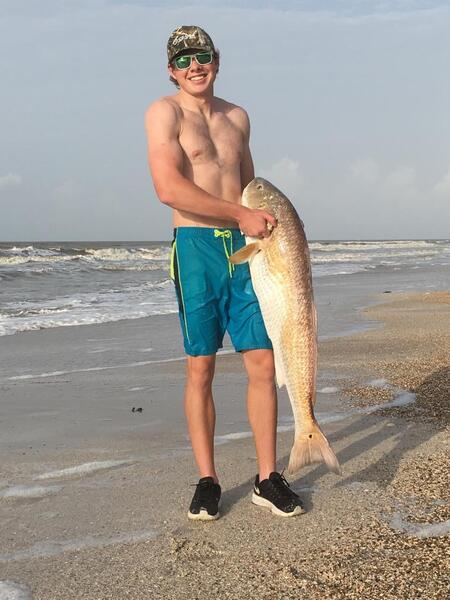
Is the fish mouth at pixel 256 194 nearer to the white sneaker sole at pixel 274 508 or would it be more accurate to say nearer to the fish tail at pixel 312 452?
the fish tail at pixel 312 452

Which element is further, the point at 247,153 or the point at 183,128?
the point at 247,153

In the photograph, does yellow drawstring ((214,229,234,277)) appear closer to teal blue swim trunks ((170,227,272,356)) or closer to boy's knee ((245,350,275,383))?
teal blue swim trunks ((170,227,272,356))

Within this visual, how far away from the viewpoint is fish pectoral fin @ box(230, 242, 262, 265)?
3446 mm

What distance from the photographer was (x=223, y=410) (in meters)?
5.63

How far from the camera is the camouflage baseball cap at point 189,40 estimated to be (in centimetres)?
364

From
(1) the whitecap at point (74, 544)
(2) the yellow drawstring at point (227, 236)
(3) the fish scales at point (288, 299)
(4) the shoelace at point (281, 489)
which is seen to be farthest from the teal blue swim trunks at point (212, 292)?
(1) the whitecap at point (74, 544)

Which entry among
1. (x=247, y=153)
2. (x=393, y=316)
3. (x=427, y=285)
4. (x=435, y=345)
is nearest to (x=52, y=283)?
(x=427, y=285)

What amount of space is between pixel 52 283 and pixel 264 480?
1992 centimetres

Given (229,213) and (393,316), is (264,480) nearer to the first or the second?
(229,213)

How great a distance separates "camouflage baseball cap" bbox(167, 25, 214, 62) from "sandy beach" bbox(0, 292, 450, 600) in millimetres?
2252

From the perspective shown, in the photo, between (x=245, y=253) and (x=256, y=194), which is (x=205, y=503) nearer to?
(x=245, y=253)

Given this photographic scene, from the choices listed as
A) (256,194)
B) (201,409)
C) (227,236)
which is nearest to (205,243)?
(227,236)

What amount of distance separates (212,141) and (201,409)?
137 centimetres

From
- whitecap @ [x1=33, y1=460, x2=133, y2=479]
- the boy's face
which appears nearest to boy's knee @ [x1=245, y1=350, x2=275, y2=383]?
whitecap @ [x1=33, y1=460, x2=133, y2=479]
